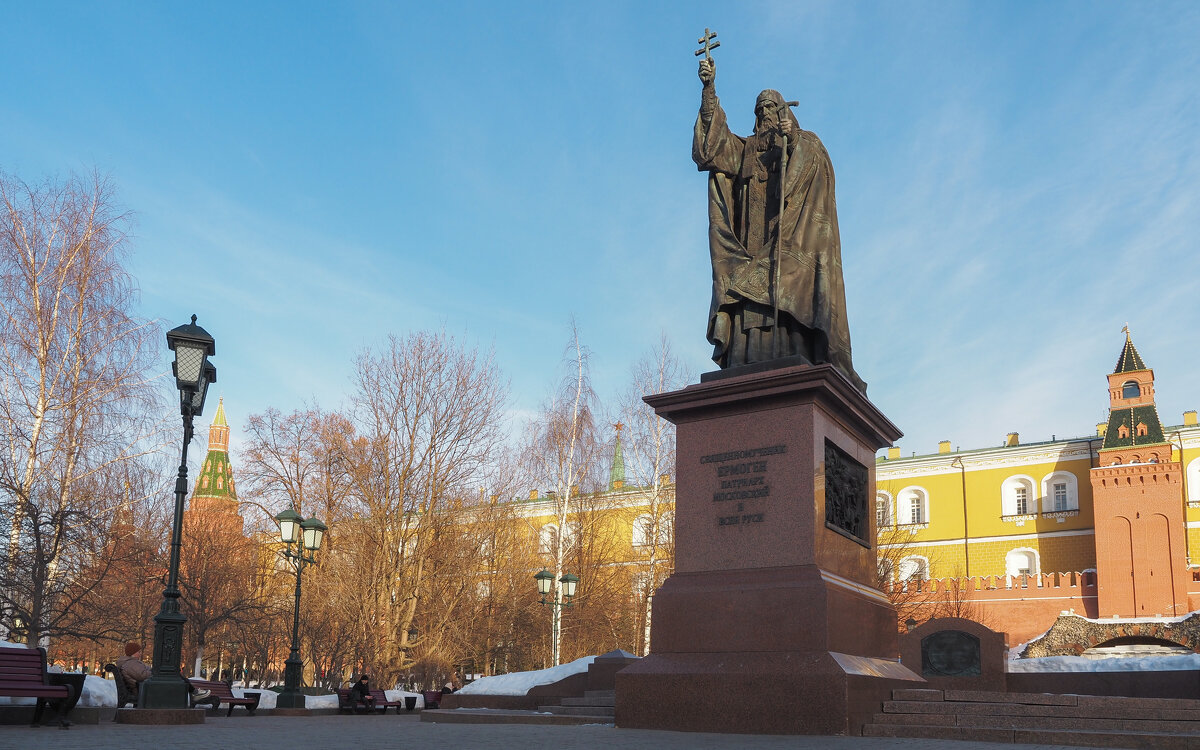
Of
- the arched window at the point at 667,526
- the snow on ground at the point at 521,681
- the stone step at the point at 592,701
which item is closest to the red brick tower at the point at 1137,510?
the arched window at the point at 667,526

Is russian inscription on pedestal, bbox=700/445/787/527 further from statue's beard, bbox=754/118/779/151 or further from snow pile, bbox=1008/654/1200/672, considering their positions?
snow pile, bbox=1008/654/1200/672

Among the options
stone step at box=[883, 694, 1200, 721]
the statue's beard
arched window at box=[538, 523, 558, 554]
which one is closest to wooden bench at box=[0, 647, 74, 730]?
stone step at box=[883, 694, 1200, 721]

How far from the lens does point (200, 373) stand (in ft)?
38.5

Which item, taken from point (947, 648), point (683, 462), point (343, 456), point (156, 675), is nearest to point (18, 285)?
point (343, 456)

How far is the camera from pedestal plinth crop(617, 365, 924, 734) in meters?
7.57

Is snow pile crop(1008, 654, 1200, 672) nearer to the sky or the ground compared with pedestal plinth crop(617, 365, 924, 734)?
nearer to the ground

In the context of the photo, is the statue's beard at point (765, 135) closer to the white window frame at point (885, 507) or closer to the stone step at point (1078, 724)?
the stone step at point (1078, 724)

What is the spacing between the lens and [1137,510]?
154 feet

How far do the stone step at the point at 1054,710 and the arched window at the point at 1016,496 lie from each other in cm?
4920

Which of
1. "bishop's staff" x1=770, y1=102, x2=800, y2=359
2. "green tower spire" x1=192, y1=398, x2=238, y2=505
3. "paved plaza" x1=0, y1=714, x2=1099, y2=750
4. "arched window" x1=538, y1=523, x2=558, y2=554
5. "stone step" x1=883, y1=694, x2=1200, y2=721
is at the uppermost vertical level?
"green tower spire" x1=192, y1=398, x2=238, y2=505

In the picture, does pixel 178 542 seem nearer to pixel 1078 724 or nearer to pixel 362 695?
pixel 362 695

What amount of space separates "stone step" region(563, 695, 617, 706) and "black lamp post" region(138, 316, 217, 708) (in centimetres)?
411

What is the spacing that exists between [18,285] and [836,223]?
60.8 ft

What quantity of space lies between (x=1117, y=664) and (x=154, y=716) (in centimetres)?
1050
